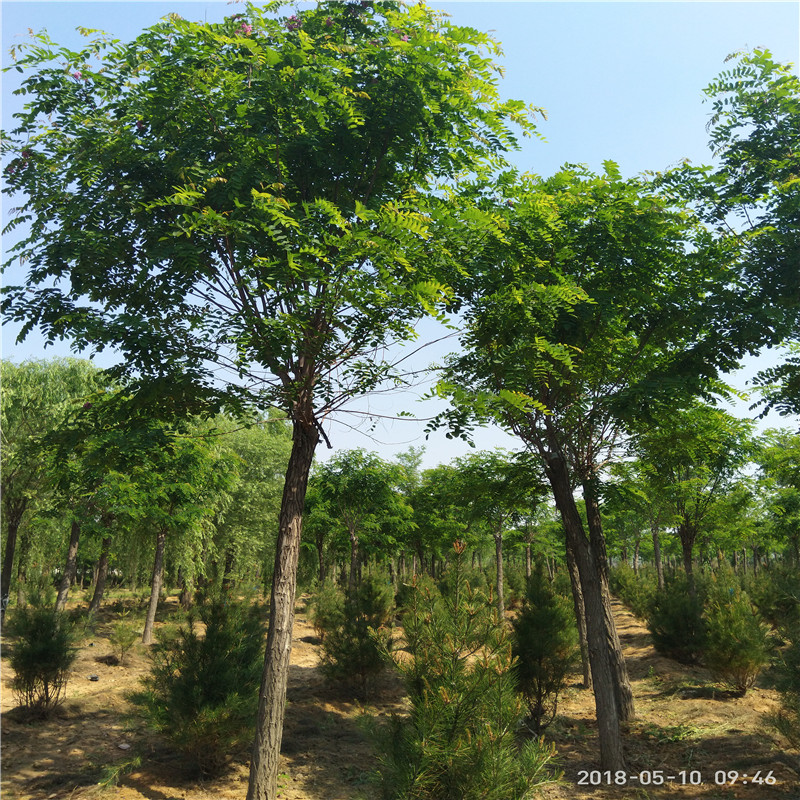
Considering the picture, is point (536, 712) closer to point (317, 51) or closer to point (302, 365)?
point (302, 365)

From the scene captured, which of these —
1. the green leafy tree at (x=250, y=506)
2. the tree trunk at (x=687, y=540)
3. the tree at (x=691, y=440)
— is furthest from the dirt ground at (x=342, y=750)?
the green leafy tree at (x=250, y=506)

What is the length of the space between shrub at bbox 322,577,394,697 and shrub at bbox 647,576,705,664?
7184 millimetres

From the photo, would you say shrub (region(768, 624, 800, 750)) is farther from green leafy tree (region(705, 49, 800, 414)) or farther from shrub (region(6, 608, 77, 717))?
shrub (region(6, 608, 77, 717))

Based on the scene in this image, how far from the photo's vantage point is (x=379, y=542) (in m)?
24.3

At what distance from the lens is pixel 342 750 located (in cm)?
877

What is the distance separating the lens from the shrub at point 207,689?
7.15 m

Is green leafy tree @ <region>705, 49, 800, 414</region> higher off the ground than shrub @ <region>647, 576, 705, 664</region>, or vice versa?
green leafy tree @ <region>705, 49, 800, 414</region>

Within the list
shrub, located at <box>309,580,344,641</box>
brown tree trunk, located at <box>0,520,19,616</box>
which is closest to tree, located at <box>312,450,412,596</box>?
shrub, located at <box>309,580,344,641</box>

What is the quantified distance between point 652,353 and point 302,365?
5.72 m

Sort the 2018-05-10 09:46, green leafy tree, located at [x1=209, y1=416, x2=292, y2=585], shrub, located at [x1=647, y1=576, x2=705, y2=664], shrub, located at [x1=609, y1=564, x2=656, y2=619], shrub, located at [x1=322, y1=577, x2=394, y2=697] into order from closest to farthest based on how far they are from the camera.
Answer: the 2018-05-10 09:46 → shrub, located at [x1=322, y1=577, x2=394, y2=697] → shrub, located at [x1=647, y1=576, x2=705, y2=664] → shrub, located at [x1=609, y1=564, x2=656, y2=619] → green leafy tree, located at [x1=209, y1=416, x2=292, y2=585]

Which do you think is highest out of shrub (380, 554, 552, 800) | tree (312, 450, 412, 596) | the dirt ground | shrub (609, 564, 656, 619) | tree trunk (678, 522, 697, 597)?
tree (312, 450, 412, 596)

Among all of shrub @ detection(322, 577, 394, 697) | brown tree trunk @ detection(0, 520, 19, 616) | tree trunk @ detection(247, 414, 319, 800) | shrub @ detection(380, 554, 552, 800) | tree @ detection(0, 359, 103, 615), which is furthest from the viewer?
brown tree trunk @ detection(0, 520, 19, 616)

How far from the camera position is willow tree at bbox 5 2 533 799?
5480 mm

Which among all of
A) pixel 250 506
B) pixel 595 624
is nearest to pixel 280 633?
pixel 595 624
